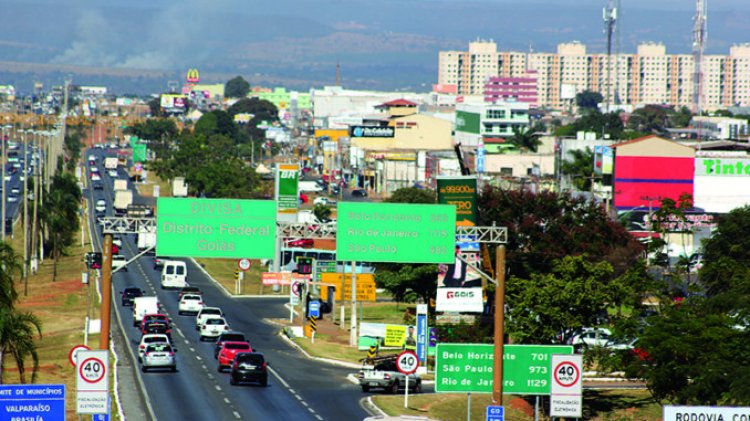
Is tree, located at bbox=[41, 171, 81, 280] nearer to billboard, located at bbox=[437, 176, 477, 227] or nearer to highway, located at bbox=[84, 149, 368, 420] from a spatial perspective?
highway, located at bbox=[84, 149, 368, 420]

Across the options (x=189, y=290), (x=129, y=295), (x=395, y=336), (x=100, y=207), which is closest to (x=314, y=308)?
(x=395, y=336)

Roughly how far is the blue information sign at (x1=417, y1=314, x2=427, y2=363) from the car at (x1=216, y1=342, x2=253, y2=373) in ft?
26.4

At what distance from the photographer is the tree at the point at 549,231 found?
85562 millimetres

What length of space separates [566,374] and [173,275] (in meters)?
72.9

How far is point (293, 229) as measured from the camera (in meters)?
45.9

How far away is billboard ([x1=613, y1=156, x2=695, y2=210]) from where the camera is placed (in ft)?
446

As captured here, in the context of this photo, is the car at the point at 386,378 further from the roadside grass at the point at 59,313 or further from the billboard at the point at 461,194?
the billboard at the point at 461,194

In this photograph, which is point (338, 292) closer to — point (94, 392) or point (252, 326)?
point (252, 326)

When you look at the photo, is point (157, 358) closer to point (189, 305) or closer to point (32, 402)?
point (189, 305)

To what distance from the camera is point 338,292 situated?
98.3 metres

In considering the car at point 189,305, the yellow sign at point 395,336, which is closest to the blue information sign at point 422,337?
the yellow sign at point 395,336

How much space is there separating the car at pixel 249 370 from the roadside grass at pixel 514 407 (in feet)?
18.0

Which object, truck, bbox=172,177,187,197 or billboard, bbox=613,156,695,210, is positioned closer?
billboard, bbox=613,156,695,210

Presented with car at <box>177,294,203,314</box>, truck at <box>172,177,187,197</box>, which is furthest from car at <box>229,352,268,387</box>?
truck at <box>172,177,187,197</box>
